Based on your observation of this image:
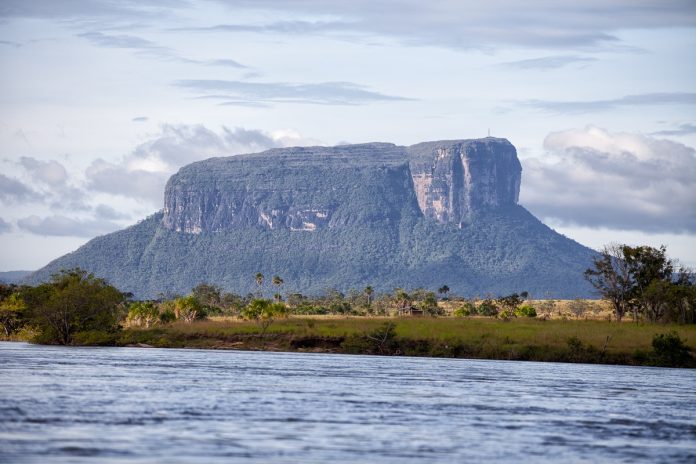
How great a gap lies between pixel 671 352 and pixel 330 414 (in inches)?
2157

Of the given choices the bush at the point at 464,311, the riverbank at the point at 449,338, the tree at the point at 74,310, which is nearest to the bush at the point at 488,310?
the bush at the point at 464,311

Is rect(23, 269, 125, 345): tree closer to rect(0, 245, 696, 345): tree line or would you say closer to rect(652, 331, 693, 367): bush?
rect(0, 245, 696, 345): tree line

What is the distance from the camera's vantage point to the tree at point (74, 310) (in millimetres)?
111375

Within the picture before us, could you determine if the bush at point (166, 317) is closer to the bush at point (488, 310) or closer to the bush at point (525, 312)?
the bush at point (525, 312)

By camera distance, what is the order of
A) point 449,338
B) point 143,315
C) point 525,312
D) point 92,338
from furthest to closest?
1. point 525,312
2. point 143,315
3. point 92,338
4. point 449,338

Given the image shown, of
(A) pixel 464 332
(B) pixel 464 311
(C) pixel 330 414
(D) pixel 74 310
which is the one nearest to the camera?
(C) pixel 330 414

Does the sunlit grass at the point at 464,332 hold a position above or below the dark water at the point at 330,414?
above

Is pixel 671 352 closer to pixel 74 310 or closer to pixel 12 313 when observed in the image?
pixel 74 310

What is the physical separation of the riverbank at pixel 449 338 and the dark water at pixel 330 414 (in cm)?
1762

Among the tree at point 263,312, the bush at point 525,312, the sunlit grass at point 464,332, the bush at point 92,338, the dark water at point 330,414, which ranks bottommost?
the dark water at point 330,414

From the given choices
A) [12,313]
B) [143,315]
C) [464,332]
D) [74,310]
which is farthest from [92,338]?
[464,332]

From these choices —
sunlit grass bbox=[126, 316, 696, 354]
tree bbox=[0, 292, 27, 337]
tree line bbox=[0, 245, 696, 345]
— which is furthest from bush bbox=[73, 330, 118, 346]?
tree bbox=[0, 292, 27, 337]

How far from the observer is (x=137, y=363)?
82875 millimetres

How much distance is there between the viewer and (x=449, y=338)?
10806 cm
